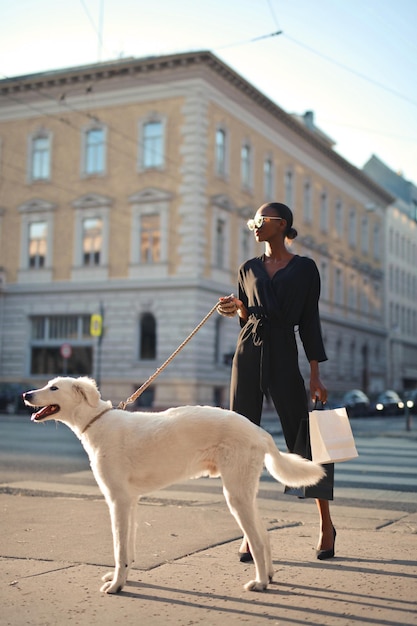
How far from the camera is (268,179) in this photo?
40.7 metres

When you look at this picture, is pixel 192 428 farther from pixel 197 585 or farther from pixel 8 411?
pixel 8 411

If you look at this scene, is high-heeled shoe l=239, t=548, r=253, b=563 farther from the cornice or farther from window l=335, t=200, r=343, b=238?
window l=335, t=200, r=343, b=238

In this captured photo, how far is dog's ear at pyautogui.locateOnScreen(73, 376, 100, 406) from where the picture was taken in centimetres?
448

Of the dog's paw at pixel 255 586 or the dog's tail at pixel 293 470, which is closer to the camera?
the dog's paw at pixel 255 586

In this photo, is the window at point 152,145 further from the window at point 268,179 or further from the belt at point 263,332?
the belt at point 263,332

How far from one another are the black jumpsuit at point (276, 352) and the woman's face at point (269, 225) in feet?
0.81

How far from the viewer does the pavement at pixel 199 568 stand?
386 cm

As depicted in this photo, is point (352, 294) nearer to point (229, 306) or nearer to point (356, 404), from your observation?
point (356, 404)

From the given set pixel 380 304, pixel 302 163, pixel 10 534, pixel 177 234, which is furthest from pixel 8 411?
pixel 380 304

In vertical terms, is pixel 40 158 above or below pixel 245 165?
below

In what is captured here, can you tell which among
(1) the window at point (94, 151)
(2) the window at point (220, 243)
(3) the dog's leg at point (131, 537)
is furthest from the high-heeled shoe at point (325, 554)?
(1) the window at point (94, 151)

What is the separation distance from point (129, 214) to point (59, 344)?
21.4 ft

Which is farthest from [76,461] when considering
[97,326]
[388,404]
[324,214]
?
[324,214]

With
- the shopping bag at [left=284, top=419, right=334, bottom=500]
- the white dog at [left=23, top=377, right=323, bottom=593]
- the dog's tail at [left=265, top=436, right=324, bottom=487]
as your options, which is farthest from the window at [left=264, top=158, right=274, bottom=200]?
the white dog at [left=23, top=377, right=323, bottom=593]
